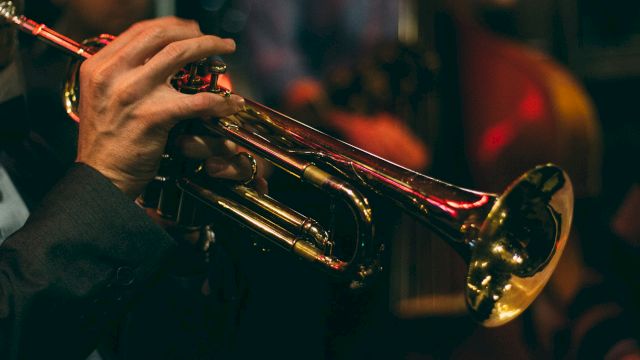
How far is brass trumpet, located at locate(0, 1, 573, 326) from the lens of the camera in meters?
1.09

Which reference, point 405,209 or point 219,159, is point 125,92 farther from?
point 405,209

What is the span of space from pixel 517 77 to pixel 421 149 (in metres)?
0.53

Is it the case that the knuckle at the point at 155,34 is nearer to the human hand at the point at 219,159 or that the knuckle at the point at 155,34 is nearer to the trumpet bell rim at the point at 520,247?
the human hand at the point at 219,159

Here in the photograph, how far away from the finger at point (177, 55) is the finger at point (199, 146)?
16cm

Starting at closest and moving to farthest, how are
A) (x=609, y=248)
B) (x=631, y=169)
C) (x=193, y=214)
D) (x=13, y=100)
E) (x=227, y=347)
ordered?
(x=193, y=214)
(x=13, y=100)
(x=227, y=347)
(x=609, y=248)
(x=631, y=169)

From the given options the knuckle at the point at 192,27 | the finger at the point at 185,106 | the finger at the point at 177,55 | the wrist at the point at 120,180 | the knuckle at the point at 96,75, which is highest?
the knuckle at the point at 192,27

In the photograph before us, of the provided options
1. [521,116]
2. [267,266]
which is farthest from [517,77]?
[267,266]

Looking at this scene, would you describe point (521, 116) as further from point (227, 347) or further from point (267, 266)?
point (227, 347)

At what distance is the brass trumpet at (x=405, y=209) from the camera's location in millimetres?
1095

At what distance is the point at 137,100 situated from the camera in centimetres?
106

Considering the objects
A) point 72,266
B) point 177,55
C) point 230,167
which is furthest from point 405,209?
point 72,266

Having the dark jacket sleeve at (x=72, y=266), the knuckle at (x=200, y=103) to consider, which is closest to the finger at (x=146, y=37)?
the knuckle at (x=200, y=103)

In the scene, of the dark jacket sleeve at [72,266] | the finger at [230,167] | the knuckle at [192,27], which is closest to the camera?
the dark jacket sleeve at [72,266]

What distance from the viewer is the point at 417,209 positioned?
3.61 ft
